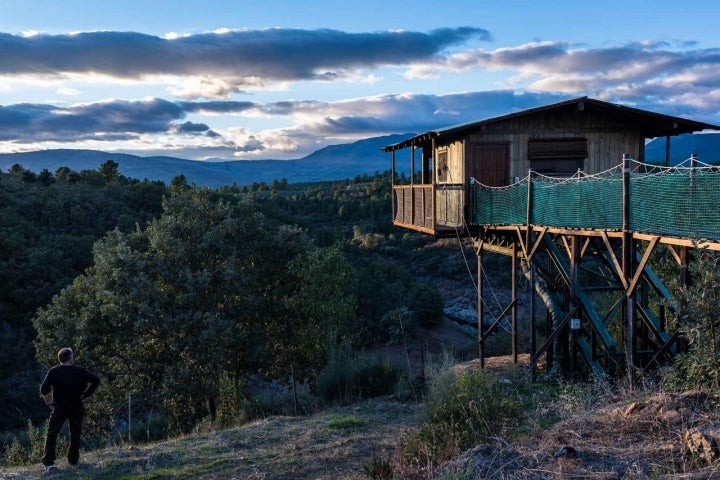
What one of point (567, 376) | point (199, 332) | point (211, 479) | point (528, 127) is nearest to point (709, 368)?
point (211, 479)

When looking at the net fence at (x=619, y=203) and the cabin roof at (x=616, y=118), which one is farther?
the cabin roof at (x=616, y=118)

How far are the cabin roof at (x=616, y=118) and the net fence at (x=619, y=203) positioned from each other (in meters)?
1.75

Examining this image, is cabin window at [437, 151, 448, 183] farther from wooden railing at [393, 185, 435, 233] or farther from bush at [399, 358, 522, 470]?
bush at [399, 358, 522, 470]

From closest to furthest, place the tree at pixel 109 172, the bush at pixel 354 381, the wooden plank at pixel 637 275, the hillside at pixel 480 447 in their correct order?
the hillside at pixel 480 447 < the wooden plank at pixel 637 275 < the bush at pixel 354 381 < the tree at pixel 109 172

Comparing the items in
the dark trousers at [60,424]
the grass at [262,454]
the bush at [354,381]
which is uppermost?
the dark trousers at [60,424]

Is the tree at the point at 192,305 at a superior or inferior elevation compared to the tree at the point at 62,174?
inferior

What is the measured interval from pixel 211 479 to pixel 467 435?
3.51 m

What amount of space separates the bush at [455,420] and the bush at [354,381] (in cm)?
657

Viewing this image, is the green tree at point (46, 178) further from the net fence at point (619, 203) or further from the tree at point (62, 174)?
the net fence at point (619, 203)

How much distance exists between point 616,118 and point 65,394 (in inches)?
579

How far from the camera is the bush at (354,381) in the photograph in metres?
15.7

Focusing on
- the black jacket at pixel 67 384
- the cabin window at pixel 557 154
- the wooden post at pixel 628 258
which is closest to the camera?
the black jacket at pixel 67 384

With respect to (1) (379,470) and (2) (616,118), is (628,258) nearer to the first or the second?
(1) (379,470)

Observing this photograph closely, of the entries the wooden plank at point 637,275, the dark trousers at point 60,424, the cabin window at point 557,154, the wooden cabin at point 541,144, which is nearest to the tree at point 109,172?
the wooden cabin at point 541,144
